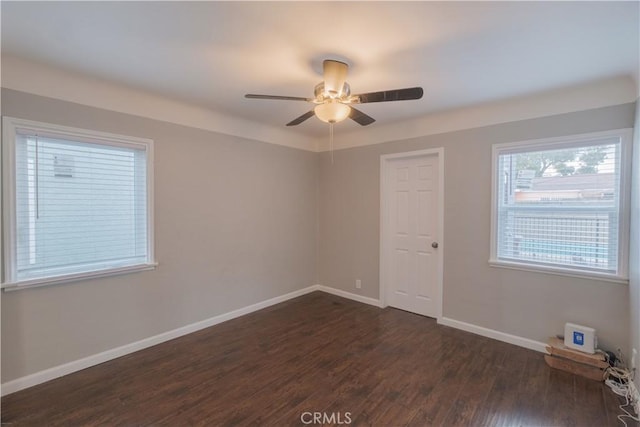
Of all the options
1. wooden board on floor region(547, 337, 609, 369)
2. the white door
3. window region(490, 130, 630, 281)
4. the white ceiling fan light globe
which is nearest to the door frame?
the white door

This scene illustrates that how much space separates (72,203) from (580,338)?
460 centimetres

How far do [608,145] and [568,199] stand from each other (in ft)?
1.79

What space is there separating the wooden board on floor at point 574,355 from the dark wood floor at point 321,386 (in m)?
0.15

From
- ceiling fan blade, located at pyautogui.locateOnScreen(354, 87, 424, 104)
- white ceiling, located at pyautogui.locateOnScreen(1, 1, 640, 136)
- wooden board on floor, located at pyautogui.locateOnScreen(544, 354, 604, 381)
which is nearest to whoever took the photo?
white ceiling, located at pyautogui.locateOnScreen(1, 1, 640, 136)

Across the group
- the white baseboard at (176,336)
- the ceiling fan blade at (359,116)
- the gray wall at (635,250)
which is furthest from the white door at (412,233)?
the gray wall at (635,250)

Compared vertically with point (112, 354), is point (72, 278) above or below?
above

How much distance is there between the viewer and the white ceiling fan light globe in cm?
219

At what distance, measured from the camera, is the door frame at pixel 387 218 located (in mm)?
3582

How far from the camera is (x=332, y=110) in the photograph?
220cm

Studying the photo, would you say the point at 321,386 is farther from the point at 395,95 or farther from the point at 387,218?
the point at 387,218

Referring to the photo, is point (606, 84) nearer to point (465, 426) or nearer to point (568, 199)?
point (568, 199)

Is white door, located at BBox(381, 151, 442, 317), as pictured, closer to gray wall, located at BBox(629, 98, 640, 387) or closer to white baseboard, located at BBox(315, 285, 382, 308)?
white baseboard, located at BBox(315, 285, 382, 308)

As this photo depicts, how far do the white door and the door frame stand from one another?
0.01 meters

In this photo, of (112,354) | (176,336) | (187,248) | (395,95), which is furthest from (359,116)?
(112,354)
